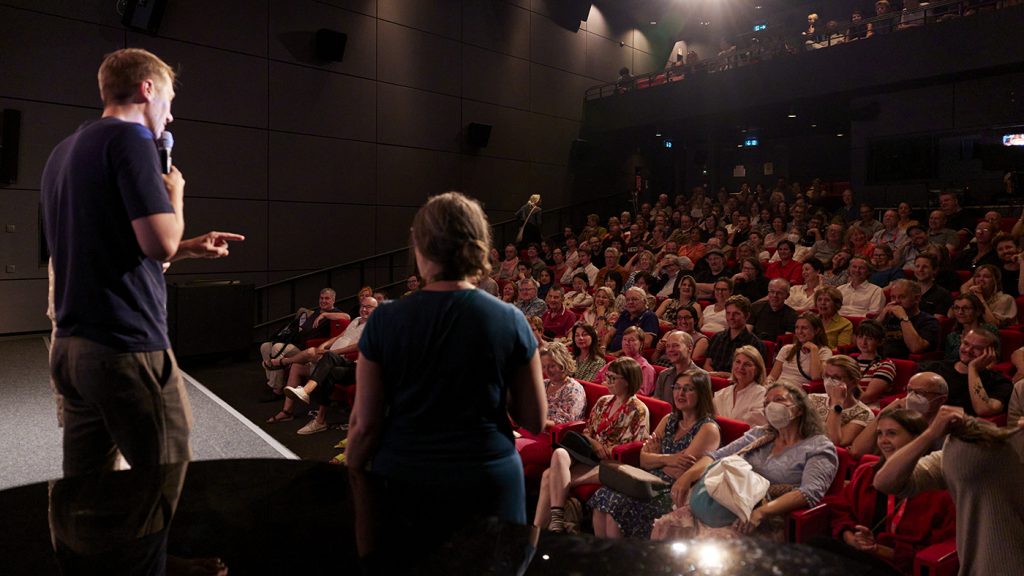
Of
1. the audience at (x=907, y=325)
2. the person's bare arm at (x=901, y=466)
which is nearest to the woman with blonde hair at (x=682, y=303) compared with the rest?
the audience at (x=907, y=325)

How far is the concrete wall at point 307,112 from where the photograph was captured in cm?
683

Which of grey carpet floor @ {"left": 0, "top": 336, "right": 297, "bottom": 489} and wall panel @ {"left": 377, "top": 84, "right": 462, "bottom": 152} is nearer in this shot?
grey carpet floor @ {"left": 0, "top": 336, "right": 297, "bottom": 489}

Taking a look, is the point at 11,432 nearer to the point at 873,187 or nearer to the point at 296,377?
the point at 296,377

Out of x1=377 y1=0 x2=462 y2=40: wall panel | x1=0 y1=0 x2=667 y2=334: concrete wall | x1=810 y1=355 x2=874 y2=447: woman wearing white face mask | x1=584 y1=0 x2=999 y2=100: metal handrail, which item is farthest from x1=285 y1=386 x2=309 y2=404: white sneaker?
x1=584 y1=0 x2=999 y2=100: metal handrail

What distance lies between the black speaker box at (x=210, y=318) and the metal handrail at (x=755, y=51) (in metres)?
7.31

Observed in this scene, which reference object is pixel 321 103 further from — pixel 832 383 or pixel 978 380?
pixel 978 380

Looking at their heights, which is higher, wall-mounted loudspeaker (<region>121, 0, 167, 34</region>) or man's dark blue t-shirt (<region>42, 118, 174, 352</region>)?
wall-mounted loudspeaker (<region>121, 0, 167, 34</region>)

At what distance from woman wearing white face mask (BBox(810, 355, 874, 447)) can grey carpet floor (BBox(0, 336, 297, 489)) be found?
2.54 metres

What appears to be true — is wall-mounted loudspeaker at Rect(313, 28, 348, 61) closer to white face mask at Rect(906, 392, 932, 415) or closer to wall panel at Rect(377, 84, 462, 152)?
wall panel at Rect(377, 84, 462, 152)

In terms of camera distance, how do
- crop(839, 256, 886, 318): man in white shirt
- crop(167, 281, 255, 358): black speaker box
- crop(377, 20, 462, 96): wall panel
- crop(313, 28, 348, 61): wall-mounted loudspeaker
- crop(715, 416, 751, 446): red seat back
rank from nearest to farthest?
1. crop(715, 416, 751, 446): red seat back
2. crop(839, 256, 886, 318): man in white shirt
3. crop(167, 281, 255, 358): black speaker box
4. crop(313, 28, 348, 61): wall-mounted loudspeaker
5. crop(377, 20, 462, 96): wall panel

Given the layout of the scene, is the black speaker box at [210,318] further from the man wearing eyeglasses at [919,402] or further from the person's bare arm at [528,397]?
the person's bare arm at [528,397]

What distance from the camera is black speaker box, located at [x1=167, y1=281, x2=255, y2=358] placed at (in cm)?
678

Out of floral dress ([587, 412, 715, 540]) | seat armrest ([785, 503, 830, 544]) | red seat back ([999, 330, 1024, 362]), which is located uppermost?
red seat back ([999, 330, 1024, 362])

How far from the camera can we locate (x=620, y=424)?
350 centimetres
